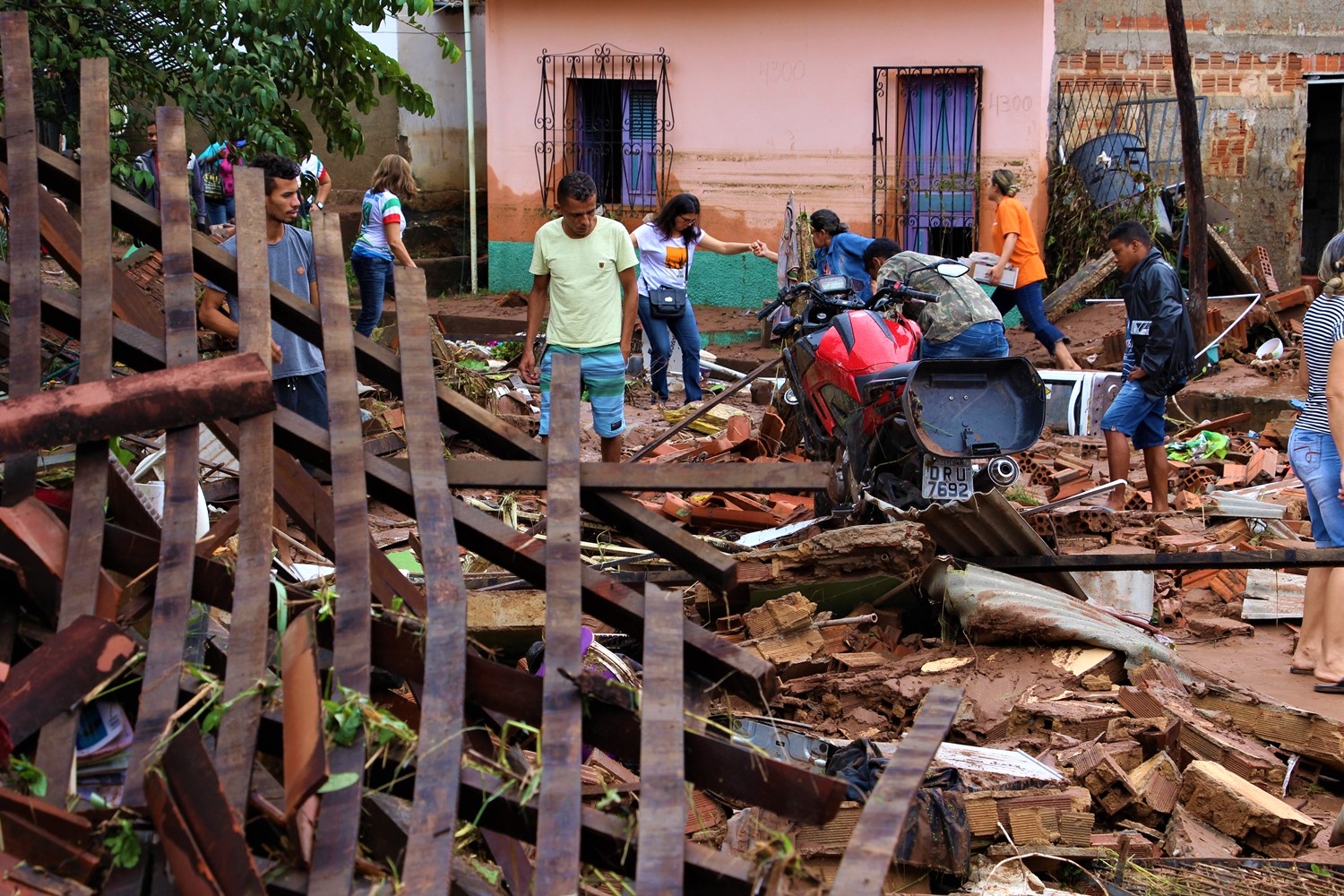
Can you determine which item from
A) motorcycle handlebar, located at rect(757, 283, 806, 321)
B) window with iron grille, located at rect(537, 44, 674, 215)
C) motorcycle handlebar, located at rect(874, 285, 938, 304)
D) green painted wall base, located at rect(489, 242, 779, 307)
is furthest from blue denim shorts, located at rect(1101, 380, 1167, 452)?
window with iron grille, located at rect(537, 44, 674, 215)

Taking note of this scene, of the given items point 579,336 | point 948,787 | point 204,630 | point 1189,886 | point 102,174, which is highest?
point 102,174

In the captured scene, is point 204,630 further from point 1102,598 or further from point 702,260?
point 702,260

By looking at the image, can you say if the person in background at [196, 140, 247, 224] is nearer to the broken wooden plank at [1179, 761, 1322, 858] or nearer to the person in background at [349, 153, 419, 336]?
the person in background at [349, 153, 419, 336]

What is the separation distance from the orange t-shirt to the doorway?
278 inches

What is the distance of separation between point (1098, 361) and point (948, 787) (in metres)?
9.30

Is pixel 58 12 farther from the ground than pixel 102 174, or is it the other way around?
pixel 58 12

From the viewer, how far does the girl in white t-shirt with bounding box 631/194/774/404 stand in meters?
10.5

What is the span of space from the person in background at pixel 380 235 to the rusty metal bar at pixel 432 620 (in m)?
7.02

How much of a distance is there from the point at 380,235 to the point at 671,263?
93.0 inches

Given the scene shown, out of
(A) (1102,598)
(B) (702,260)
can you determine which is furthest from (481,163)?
(A) (1102,598)

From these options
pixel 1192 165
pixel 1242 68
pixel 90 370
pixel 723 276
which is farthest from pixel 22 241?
pixel 1242 68

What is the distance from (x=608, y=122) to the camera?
1594cm

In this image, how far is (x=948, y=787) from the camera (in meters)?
3.96

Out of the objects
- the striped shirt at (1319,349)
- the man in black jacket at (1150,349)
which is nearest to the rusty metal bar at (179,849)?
the striped shirt at (1319,349)
